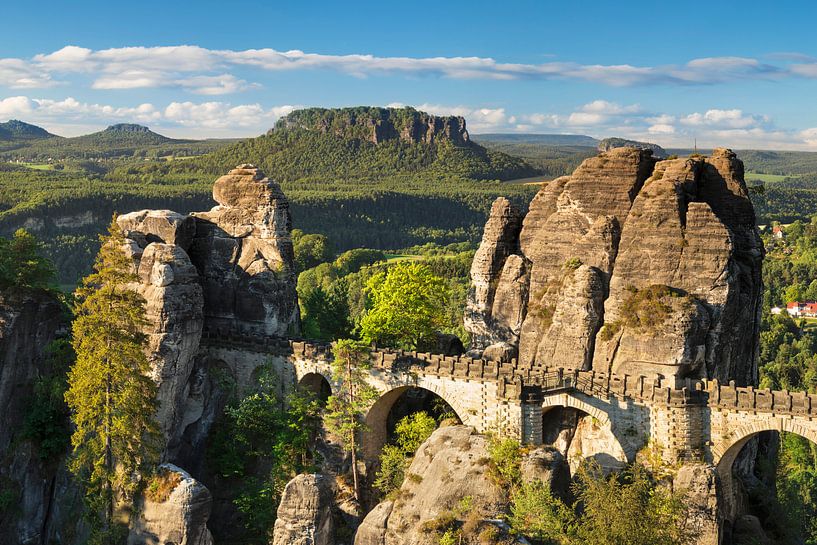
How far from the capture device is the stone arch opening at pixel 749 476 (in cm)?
4131

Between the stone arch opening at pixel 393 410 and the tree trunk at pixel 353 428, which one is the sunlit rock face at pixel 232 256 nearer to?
the tree trunk at pixel 353 428

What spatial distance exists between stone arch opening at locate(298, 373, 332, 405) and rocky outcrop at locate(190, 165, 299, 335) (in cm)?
380

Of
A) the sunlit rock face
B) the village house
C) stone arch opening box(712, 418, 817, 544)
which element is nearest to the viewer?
stone arch opening box(712, 418, 817, 544)

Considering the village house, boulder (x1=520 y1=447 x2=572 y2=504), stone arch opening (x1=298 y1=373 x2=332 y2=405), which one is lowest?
the village house

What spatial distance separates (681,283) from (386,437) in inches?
683

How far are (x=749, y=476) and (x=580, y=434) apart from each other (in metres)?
10.9

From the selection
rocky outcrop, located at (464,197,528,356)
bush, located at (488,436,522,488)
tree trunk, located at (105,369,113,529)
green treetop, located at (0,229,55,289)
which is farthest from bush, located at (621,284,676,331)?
green treetop, located at (0,229,55,289)

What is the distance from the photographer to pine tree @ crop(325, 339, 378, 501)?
48.1 meters

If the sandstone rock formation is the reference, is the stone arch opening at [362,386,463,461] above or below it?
below

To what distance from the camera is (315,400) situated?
50219mm

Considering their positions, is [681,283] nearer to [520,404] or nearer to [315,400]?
[520,404]

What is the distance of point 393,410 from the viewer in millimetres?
50688

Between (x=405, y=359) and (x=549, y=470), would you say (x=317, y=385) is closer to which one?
(x=405, y=359)

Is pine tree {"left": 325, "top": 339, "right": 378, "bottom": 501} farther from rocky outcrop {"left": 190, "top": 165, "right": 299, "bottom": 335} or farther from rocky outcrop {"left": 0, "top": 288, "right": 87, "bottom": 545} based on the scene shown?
rocky outcrop {"left": 0, "top": 288, "right": 87, "bottom": 545}
